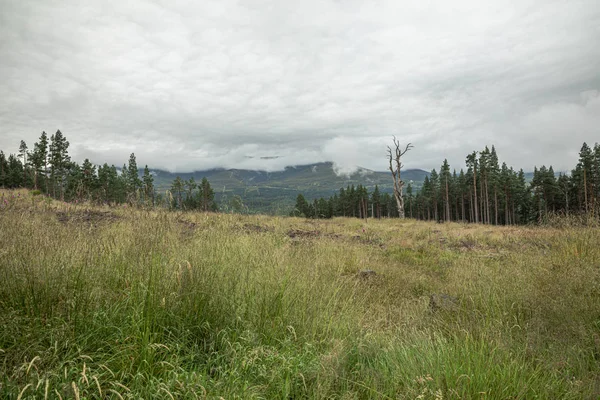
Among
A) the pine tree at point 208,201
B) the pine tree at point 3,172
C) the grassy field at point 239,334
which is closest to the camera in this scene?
the grassy field at point 239,334

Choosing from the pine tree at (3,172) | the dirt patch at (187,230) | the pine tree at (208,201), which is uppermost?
the pine tree at (3,172)

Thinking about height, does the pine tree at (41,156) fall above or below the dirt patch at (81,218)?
above

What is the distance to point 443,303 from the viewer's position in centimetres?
476

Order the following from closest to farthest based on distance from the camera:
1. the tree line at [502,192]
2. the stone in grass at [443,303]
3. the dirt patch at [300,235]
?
the stone in grass at [443,303] → the dirt patch at [300,235] → the tree line at [502,192]

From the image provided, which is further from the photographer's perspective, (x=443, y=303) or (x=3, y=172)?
(x=3, y=172)

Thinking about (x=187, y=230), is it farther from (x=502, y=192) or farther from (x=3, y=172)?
(x=3, y=172)

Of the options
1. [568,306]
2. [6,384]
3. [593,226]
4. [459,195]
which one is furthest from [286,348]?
[459,195]

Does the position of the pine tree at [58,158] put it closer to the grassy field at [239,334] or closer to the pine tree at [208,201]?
the pine tree at [208,201]

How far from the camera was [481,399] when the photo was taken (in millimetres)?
1997

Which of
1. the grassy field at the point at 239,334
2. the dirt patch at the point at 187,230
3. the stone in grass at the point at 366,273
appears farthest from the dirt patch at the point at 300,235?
the grassy field at the point at 239,334

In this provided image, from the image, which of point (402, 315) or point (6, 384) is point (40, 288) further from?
point (402, 315)

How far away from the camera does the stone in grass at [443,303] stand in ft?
15.1

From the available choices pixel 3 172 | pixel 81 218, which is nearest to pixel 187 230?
pixel 81 218

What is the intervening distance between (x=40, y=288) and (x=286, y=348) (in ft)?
7.15
